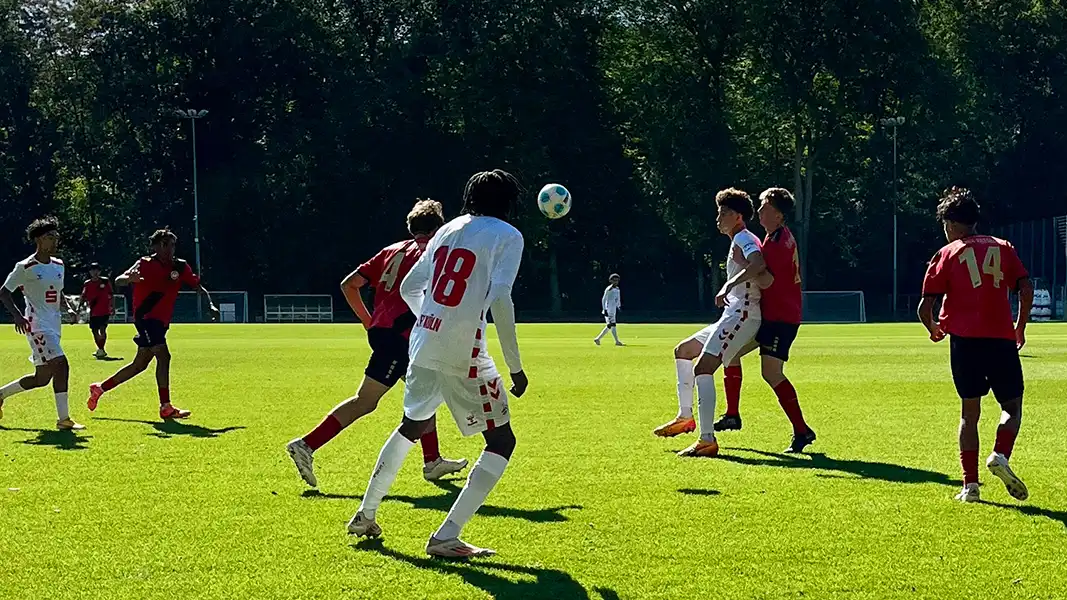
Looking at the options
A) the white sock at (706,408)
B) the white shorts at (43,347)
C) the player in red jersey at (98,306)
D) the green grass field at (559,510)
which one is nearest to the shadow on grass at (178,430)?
the green grass field at (559,510)

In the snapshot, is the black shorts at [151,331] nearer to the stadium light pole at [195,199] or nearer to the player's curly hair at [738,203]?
the player's curly hair at [738,203]

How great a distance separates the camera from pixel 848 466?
30.9 feet

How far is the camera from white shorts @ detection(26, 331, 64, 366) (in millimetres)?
12078

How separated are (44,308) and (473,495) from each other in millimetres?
7294

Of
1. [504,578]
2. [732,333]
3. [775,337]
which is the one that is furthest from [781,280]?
[504,578]

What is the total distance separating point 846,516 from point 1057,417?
245 inches

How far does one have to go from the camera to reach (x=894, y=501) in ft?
25.7

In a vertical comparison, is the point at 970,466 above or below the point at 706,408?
below

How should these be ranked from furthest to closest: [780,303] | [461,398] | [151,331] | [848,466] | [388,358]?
[151,331] → [780,303] → [848,466] → [388,358] → [461,398]

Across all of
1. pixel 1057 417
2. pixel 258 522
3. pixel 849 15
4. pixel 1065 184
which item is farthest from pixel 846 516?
pixel 1065 184

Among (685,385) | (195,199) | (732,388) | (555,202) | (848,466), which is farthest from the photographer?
(195,199)

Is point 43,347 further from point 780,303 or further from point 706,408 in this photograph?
point 780,303

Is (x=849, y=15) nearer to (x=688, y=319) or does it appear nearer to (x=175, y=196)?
(x=688, y=319)

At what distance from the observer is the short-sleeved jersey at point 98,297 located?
25.8 m
